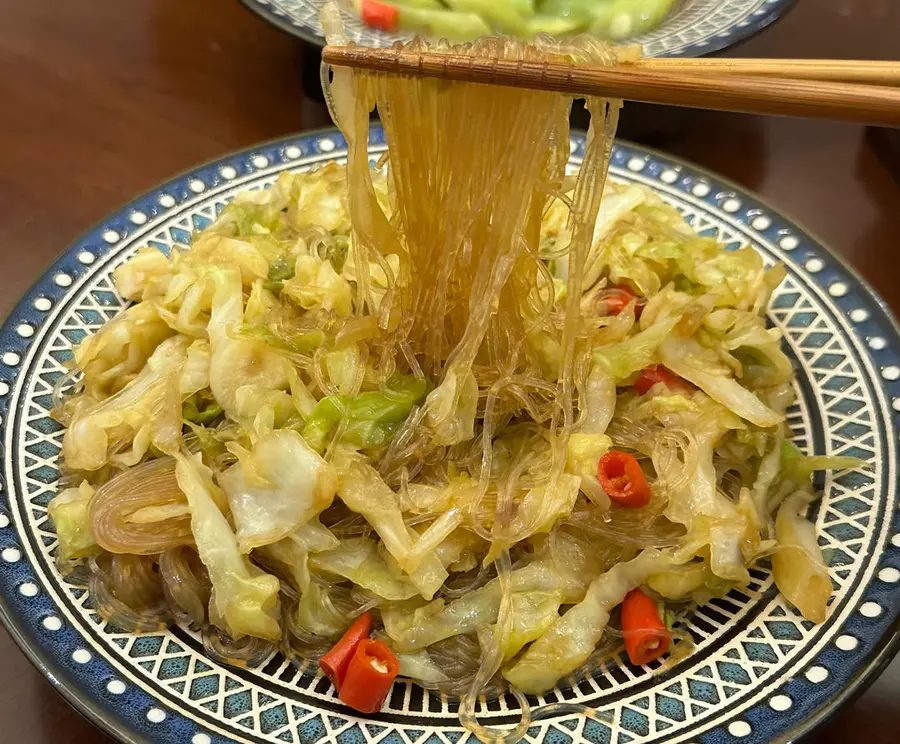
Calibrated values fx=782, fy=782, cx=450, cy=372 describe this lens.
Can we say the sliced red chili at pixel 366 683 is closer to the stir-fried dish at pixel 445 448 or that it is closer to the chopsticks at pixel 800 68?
the stir-fried dish at pixel 445 448

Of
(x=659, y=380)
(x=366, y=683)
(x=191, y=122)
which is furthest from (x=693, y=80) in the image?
(x=191, y=122)

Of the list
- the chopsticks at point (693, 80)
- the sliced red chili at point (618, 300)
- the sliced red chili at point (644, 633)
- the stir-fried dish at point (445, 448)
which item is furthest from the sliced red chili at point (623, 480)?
the chopsticks at point (693, 80)

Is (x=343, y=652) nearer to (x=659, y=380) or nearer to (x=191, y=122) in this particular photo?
(x=659, y=380)

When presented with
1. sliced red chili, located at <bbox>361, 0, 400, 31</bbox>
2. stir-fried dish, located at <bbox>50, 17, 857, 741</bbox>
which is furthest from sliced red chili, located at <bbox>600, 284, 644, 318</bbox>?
sliced red chili, located at <bbox>361, 0, 400, 31</bbox>

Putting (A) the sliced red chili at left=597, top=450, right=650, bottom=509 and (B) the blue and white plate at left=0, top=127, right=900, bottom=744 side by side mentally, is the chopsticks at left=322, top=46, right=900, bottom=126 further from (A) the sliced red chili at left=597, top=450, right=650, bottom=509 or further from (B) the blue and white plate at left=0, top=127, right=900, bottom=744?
(B) the blue and white plate at left=0, top=127, right=900, bottom=744

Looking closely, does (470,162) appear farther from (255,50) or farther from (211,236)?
(255,50)

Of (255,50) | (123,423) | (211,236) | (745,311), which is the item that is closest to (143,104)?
(255,50)
